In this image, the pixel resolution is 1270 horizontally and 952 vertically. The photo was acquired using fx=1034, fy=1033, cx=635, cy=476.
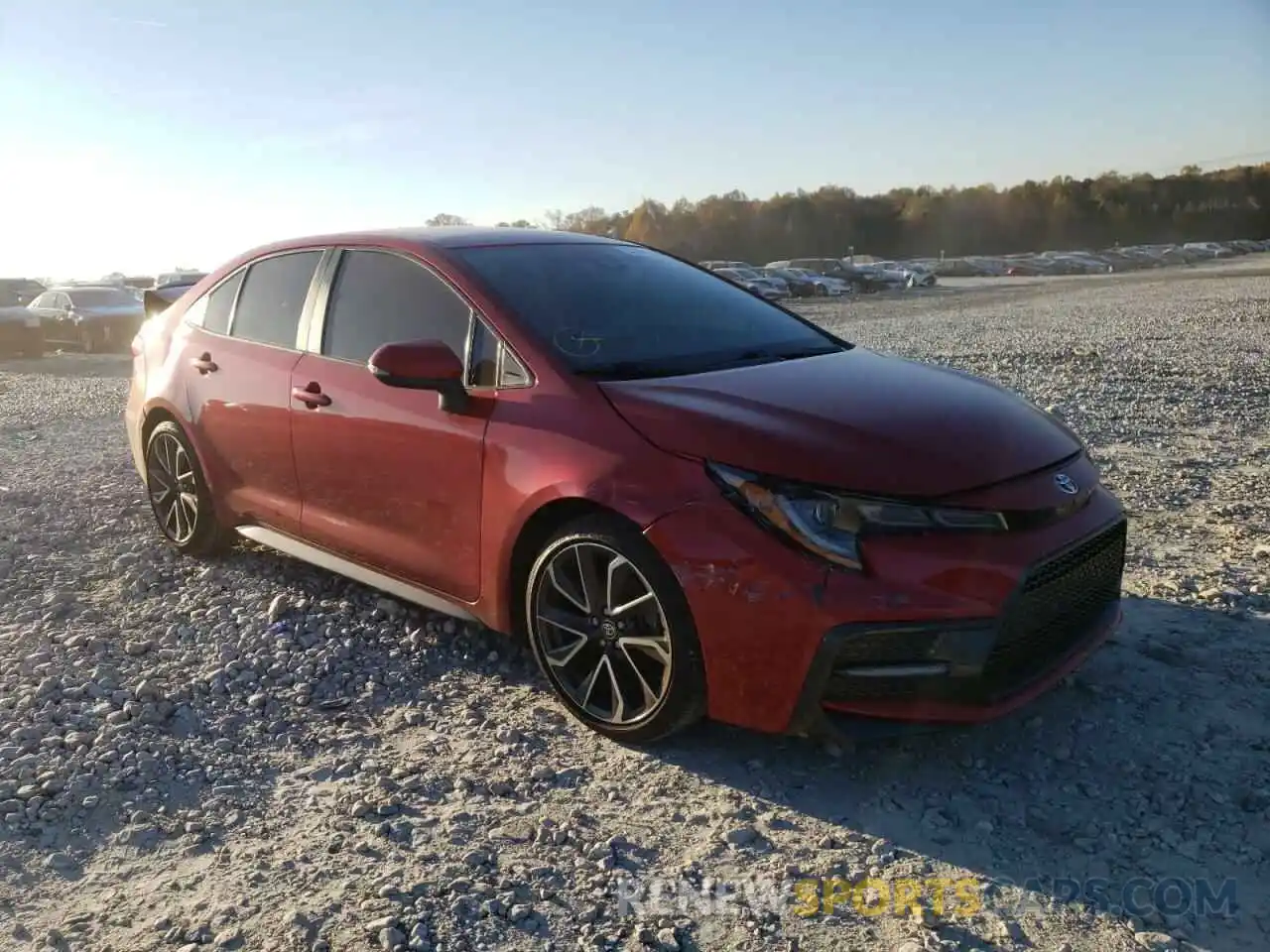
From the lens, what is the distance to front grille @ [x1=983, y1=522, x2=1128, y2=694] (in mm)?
2941

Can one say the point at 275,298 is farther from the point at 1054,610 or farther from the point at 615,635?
the point at 1054,610

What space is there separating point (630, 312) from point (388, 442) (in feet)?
3.45

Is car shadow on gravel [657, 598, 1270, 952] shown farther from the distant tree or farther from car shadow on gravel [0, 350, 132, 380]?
the distant tree

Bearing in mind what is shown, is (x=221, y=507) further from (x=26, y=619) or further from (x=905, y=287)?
(x=905, y=287)

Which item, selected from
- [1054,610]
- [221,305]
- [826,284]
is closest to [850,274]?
[826,284]

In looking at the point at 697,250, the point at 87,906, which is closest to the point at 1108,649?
the point at 87,906

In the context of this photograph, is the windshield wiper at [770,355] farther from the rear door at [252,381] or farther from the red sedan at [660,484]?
the rear door at [252,381]

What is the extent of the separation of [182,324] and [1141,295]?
29.0m

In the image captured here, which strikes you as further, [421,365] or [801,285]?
[801,285]

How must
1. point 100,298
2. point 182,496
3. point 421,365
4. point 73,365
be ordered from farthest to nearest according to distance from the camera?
point 100,298
point 73,365
point 182,496
point 421,365

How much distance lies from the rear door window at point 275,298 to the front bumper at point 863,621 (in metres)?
2.39

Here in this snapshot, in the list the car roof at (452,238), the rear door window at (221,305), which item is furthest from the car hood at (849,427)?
the rear door window at (221,305)

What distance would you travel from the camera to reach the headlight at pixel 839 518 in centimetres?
287

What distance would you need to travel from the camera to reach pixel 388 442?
390cm
